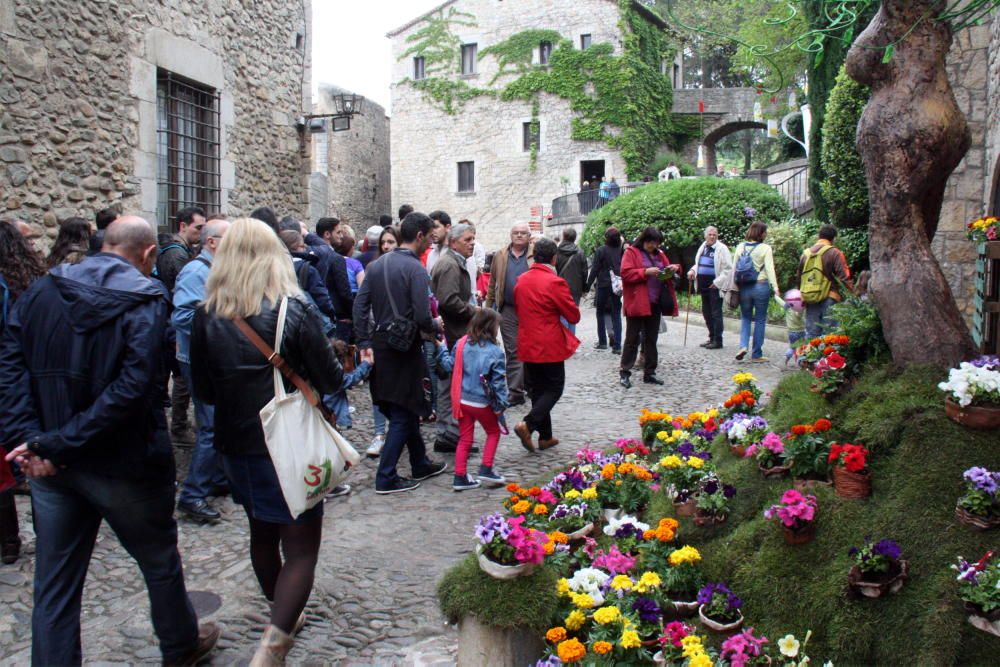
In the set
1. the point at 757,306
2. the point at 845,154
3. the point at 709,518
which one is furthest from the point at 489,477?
the point at 845,154

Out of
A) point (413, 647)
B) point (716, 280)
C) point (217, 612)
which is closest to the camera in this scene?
point (413, 647)

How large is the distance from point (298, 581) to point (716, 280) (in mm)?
9022

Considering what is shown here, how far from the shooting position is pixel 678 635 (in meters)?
3.18

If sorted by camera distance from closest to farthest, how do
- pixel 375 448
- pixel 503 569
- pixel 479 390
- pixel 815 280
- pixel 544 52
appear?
pixel 503 569, pixel 479 390, pixel 375 448, pixel 815 280, pixel 544 52

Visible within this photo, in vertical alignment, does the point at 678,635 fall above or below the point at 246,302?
below

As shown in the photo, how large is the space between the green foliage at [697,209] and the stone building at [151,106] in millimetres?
11711

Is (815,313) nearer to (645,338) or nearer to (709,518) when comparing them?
(645,338)

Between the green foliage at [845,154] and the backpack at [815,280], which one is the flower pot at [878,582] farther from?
the green foliage at [845,154]

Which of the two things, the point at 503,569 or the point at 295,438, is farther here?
the point at 503,569

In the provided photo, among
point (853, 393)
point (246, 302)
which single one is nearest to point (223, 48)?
point (246, 302)

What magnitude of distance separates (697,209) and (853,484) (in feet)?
62.0

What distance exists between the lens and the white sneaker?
675 centimetres

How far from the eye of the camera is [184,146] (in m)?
10.0

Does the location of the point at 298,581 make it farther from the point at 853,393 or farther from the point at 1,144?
the point at 1,144
